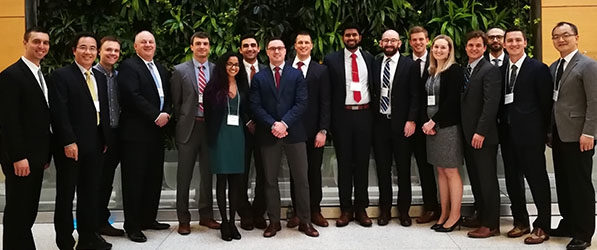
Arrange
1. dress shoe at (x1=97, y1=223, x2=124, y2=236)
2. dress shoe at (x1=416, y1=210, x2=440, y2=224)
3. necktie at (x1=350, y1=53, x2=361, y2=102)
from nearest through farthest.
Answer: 1. dress shoe at (x1=97, y1=223, x2=124, y2=236)
2. necktie at (x1=350, y1=53, x2=361, y2=102)
3. dress shoe at (x1=416, y1=210, x2=440, y2=224)

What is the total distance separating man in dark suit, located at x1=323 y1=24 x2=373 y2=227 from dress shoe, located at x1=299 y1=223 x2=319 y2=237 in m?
0.32

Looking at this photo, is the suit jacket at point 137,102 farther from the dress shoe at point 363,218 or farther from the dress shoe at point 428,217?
the dress shoe at point 428,217

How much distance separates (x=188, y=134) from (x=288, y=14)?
9.29 ft

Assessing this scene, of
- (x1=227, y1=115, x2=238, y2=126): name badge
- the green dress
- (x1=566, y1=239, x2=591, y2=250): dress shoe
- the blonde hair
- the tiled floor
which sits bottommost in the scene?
the tiled floor

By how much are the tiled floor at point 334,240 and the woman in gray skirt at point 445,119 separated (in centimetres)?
28

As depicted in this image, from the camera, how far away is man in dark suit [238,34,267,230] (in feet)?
14.1

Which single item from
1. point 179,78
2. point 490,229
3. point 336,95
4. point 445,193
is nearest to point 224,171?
point 179,78

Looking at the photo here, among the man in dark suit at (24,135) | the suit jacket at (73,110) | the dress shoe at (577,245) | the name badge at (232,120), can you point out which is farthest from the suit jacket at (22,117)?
the dress shoe at (577,245)

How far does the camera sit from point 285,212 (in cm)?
482

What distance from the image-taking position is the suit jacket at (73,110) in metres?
3.35

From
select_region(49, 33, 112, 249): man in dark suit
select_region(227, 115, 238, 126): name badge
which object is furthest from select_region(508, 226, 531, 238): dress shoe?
select_region(49, 33, 112, 249): man in dark suit

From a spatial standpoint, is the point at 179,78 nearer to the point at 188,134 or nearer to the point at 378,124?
the point at 188,134

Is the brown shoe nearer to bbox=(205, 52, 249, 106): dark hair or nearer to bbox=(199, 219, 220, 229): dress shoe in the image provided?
bbox=(199, 219, 220, 229): dress shoe

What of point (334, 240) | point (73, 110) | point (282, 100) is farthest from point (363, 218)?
point (73, 110)
